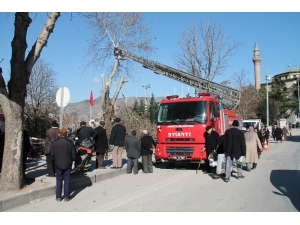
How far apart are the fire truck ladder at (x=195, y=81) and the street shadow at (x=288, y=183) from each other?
452 cm

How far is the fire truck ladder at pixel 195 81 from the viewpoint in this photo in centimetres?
1759

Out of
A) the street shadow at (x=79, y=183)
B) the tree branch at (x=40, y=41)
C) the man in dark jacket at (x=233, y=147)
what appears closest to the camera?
the tree branch at (x=40, y=41)

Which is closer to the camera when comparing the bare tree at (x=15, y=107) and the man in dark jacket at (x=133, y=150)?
the bare tree at (x=15, y=107)

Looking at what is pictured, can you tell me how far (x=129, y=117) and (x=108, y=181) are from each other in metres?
10.2

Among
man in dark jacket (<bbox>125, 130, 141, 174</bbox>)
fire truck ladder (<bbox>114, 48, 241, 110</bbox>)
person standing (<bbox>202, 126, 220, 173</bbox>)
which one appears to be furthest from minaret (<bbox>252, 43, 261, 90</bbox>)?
man in dark jacket (<bbox>125, 130, 141, 174</bbox>)

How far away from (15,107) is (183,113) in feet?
20.3

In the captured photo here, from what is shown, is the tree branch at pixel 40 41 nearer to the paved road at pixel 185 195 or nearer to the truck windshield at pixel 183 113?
the paved road at pixel 185 195

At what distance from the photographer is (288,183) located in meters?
8.62

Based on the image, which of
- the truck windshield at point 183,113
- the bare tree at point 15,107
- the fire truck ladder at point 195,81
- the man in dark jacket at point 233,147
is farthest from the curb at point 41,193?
the fire truck ladder at point 195,81

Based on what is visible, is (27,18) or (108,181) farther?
(108,181)

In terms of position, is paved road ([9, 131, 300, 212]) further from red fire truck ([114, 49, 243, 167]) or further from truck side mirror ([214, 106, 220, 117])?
truck side mirror ([214, 106, 220, 117])
